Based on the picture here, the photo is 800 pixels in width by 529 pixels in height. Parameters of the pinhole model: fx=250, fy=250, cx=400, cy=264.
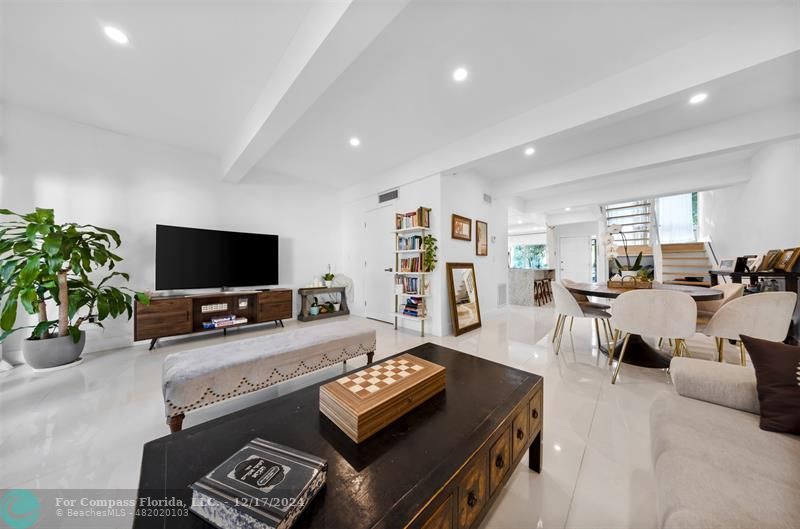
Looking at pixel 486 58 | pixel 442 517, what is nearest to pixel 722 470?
pixel 442 517

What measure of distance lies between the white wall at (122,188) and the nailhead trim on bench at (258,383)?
2.83 metres

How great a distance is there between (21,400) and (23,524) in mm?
1674

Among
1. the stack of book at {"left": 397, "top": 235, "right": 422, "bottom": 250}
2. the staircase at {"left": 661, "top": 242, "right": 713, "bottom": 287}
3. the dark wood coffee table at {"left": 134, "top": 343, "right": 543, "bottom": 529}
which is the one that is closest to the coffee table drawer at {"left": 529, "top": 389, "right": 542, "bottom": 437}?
the dark wood coffee table at {"left": 134, "top": 343, "right": 543, "bottom": 529}

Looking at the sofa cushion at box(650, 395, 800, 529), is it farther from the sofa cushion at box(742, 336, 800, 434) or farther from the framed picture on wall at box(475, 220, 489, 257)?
the framed picture on wall at box(475, 220, 489, 257)

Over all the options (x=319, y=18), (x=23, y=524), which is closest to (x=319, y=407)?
(x=23, y=524)

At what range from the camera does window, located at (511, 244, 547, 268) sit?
10484 millimetres

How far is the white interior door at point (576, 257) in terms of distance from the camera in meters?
7.94

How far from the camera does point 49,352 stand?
8.00ft

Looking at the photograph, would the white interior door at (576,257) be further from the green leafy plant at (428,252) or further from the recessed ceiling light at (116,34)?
the recessed ceiling light at (116,34)

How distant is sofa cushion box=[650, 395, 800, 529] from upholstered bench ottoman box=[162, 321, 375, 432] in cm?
187

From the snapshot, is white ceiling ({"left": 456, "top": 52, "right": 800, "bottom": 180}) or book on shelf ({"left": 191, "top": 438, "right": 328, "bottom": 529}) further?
white ceiling ({"left": 456, "top": 52, "right": 800, "bottom": 180})

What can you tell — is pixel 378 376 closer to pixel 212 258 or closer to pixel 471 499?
pixel 471 499

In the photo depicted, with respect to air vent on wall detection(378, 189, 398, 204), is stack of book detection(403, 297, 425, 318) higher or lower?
lower

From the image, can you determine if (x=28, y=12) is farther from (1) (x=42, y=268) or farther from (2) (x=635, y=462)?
(2) (x=635, y=462)
